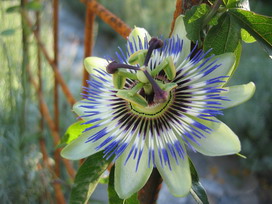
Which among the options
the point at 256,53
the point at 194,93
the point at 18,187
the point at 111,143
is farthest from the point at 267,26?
the point at 256,53

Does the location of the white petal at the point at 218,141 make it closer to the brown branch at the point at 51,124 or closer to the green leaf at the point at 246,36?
the green leaf at the point at 246,36

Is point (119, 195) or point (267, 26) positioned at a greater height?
point (267, 26)

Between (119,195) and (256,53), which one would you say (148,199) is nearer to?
(119,195)

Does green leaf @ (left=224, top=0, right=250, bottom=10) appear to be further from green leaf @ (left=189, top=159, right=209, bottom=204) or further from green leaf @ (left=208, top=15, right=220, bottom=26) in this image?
green leaf @ (left=189, top=159, right=209, bottom=204)

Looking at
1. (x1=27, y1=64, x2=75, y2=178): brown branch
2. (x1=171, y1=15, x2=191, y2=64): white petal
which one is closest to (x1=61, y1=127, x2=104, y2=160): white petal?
(x1=171, y1=15, x2=191, y2=64): white petal

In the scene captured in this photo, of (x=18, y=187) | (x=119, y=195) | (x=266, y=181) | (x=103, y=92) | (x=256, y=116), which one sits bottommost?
(x=266, y=181)

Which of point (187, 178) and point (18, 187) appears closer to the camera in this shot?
point (187, 178)

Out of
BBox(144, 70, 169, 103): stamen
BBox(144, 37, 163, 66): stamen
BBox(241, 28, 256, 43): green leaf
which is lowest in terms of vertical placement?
BBox(144, 70, 169, 103): stamen
